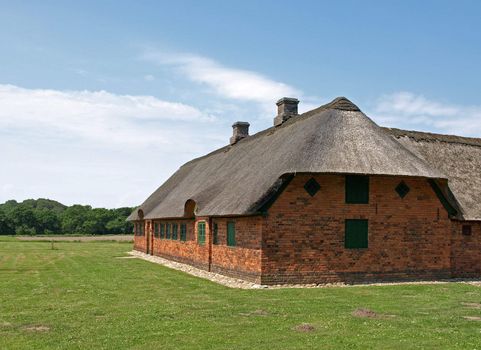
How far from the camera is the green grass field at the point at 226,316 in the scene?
9.61 metres

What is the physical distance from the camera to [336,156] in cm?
1855

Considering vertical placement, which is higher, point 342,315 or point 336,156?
point 336,156

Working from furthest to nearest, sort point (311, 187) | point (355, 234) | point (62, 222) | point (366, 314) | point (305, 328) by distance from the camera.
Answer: point (62, 222) < point (355, 234) < point (311, 187) < point (366, 314) < point (305, 328)

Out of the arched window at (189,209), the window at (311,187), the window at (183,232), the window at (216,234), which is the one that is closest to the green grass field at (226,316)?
the window at (216,234)

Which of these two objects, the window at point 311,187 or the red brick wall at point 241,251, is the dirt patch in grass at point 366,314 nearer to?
the red brick wall at point 241,251

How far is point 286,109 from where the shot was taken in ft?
88.3

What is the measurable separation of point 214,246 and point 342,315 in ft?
34.2

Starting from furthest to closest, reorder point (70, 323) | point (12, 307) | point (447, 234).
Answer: point (447, 234)
point (12, 307)
point (70, 323)

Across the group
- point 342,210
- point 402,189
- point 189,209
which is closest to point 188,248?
point 189,209

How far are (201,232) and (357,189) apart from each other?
774 cm

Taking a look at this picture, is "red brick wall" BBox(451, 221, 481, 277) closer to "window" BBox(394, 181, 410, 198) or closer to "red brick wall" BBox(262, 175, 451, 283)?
"red brick wall" BBox(262, 175, 451, 283)

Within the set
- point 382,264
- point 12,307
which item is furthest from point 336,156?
point 12,307

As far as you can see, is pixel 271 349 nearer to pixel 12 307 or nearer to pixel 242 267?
pixel 12 307

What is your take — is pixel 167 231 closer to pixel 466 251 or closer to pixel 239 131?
pixel 239 131
